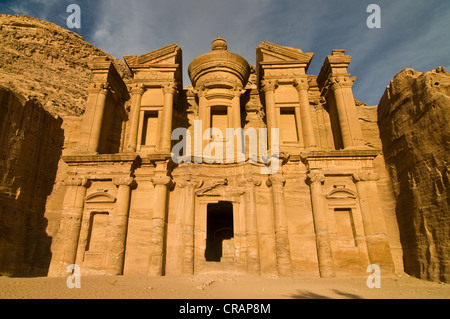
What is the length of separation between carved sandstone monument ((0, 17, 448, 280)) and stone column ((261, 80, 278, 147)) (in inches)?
3.2

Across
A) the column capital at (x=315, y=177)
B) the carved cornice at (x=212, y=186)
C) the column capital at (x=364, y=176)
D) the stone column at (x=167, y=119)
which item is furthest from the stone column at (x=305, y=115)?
the stone column at (x=167, y=119)

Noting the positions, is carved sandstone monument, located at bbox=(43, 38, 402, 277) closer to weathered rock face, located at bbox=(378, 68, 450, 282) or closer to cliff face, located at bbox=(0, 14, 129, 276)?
cliff face, located at bbox=(0, 14, 129, 276)

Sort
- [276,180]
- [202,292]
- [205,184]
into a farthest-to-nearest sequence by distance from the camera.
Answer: [205,184] < [276,180] < [202,292]

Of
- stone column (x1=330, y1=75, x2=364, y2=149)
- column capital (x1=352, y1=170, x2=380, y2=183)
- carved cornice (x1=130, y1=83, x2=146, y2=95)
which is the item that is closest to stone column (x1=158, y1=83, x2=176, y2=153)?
carved cornice (x1=130, y1=83, x2=146, y2=95)

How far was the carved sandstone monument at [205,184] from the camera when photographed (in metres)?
13.0

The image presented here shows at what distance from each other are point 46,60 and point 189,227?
30.3 m

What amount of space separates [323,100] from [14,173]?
59.0ft

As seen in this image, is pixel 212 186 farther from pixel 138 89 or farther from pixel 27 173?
pixel 27 173

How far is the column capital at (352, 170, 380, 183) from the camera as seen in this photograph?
1404 cm

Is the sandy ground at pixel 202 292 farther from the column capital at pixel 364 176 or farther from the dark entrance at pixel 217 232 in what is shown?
the dark entrance at pixel 217 232

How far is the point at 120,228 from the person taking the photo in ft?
44.1

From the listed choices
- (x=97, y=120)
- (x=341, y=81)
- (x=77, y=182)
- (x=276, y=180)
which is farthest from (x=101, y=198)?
(x=341, y=81)
